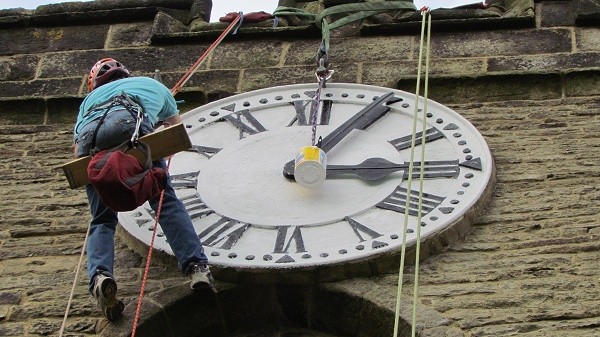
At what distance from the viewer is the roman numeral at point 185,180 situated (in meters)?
8.48

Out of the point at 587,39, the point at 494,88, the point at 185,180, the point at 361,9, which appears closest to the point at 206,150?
the point at 185,180

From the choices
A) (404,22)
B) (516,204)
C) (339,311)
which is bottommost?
(339,311)

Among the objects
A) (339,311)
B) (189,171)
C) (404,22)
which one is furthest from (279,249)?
(404,22)

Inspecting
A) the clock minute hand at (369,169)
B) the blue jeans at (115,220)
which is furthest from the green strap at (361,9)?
the blue jeans at (115,220)

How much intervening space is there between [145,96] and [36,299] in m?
0.95

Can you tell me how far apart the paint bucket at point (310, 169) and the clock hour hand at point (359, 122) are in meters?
0.16

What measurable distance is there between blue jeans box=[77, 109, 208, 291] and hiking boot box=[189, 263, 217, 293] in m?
0.02

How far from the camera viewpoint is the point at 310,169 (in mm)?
8234

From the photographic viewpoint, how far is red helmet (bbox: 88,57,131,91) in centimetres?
817

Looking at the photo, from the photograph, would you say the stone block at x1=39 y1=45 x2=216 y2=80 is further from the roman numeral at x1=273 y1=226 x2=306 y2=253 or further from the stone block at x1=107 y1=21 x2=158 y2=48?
the roman numeral at x1=273 y1=226 x2=306 y2=253

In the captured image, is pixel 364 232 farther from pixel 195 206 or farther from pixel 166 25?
pixel 166 25

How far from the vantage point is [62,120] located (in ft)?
31.4

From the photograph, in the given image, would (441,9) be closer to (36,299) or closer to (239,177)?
(239,177)

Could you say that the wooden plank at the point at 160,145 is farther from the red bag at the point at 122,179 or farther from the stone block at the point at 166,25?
the stone block at the point at 166,25
